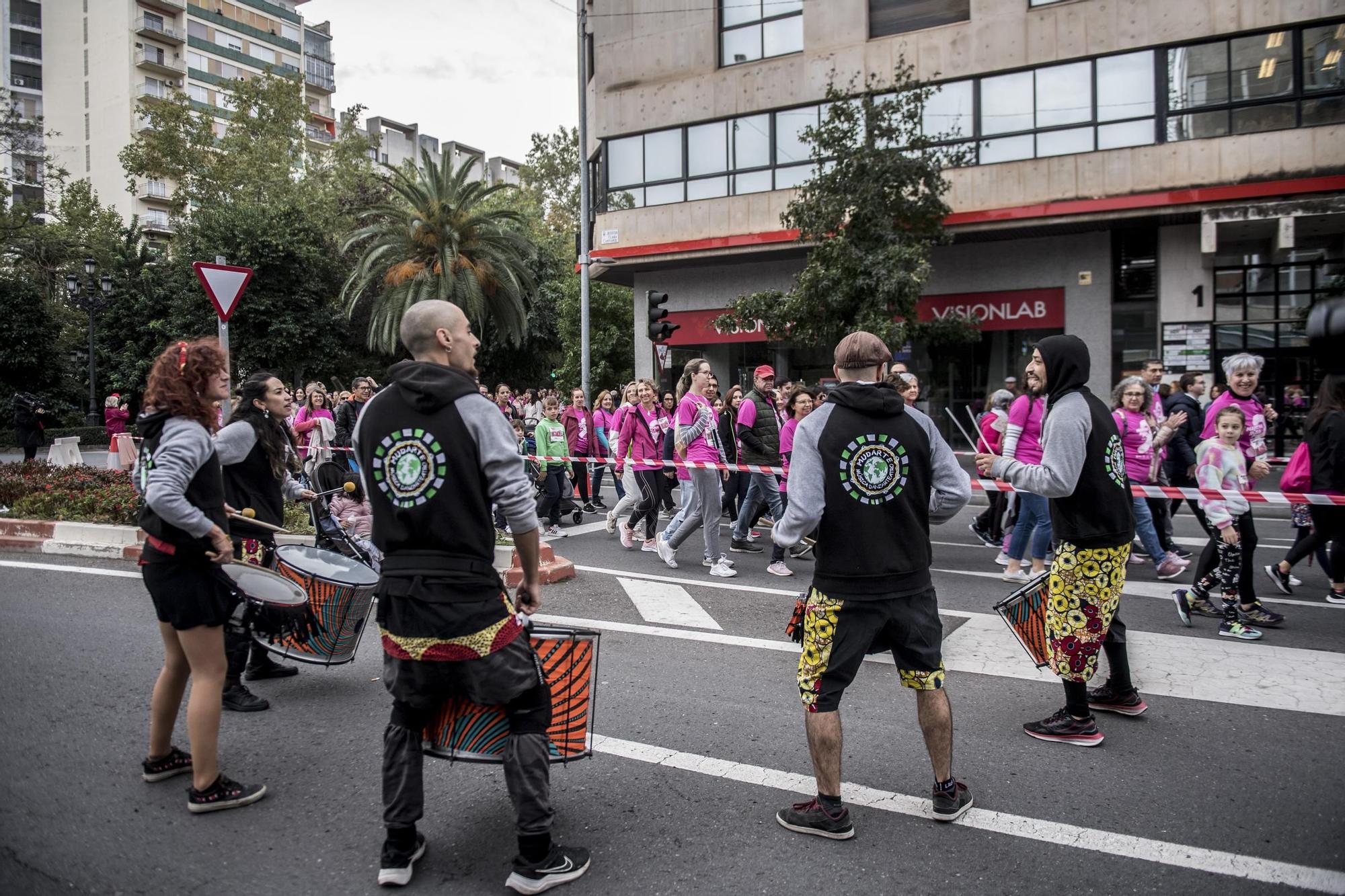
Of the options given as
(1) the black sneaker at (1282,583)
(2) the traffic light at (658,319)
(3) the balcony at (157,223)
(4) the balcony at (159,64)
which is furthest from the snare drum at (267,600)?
(4) the balcony at (159,64)

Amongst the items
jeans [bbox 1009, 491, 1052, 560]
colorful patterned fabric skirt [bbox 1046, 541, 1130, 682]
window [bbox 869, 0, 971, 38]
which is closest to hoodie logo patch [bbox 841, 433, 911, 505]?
colorful patterned fabric skirt [bbox 1046, 541, 1130, 682]

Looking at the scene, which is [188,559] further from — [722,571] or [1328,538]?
[1328,538]

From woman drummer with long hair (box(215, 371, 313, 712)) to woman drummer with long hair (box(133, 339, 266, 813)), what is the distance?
0.86m

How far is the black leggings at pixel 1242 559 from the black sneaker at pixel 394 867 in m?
5.43

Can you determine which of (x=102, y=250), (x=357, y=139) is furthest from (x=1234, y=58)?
(x=102, y=250)

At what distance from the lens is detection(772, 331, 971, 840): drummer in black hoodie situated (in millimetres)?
3404

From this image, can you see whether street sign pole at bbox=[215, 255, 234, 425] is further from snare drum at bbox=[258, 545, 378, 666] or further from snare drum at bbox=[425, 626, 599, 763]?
snare drum at bbox=[425, 626, 599, 763]

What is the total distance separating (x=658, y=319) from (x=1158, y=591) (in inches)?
398

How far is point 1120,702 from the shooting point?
462 centimetres

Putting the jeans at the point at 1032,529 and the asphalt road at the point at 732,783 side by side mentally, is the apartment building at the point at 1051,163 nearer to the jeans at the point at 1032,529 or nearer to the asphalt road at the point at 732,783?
the jeans at the point at 1032,529

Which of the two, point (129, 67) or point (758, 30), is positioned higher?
point (129, 67)

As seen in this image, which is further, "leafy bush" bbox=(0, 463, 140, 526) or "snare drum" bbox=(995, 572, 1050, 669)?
"leafy bush" bbox=(0, 463, 140, 526)

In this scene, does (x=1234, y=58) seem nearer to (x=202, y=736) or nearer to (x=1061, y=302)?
(x=1061, y=302)

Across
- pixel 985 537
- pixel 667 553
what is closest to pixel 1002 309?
pixel 985 537
